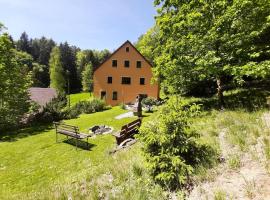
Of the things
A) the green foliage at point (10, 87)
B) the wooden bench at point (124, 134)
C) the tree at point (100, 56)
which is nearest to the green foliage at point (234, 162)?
the wooden bench at point (124, 134)

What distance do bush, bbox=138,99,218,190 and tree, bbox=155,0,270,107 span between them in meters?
5.24

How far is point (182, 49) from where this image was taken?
466 inches

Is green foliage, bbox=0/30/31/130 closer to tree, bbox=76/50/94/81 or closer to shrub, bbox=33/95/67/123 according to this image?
shrub, bbox=33/95/67/123

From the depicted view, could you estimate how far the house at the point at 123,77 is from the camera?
34906 mm

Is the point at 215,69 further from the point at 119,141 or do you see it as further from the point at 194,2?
the point at 119,141

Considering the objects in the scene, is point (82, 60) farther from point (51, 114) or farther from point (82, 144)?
point (82, 144)

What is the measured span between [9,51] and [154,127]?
842 inches

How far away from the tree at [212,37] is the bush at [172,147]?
5240 millimetres

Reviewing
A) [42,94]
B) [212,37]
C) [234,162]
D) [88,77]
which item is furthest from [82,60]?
[234,162]

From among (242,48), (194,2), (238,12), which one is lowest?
(242,48)

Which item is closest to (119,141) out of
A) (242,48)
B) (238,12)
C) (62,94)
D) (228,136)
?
(228,136)

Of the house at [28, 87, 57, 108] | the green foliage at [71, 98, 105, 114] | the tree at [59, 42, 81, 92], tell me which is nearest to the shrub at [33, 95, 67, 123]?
the green foliage at [71, 98, 105, 114]

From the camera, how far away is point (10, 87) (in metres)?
21.2

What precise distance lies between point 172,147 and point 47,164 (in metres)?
8.79
